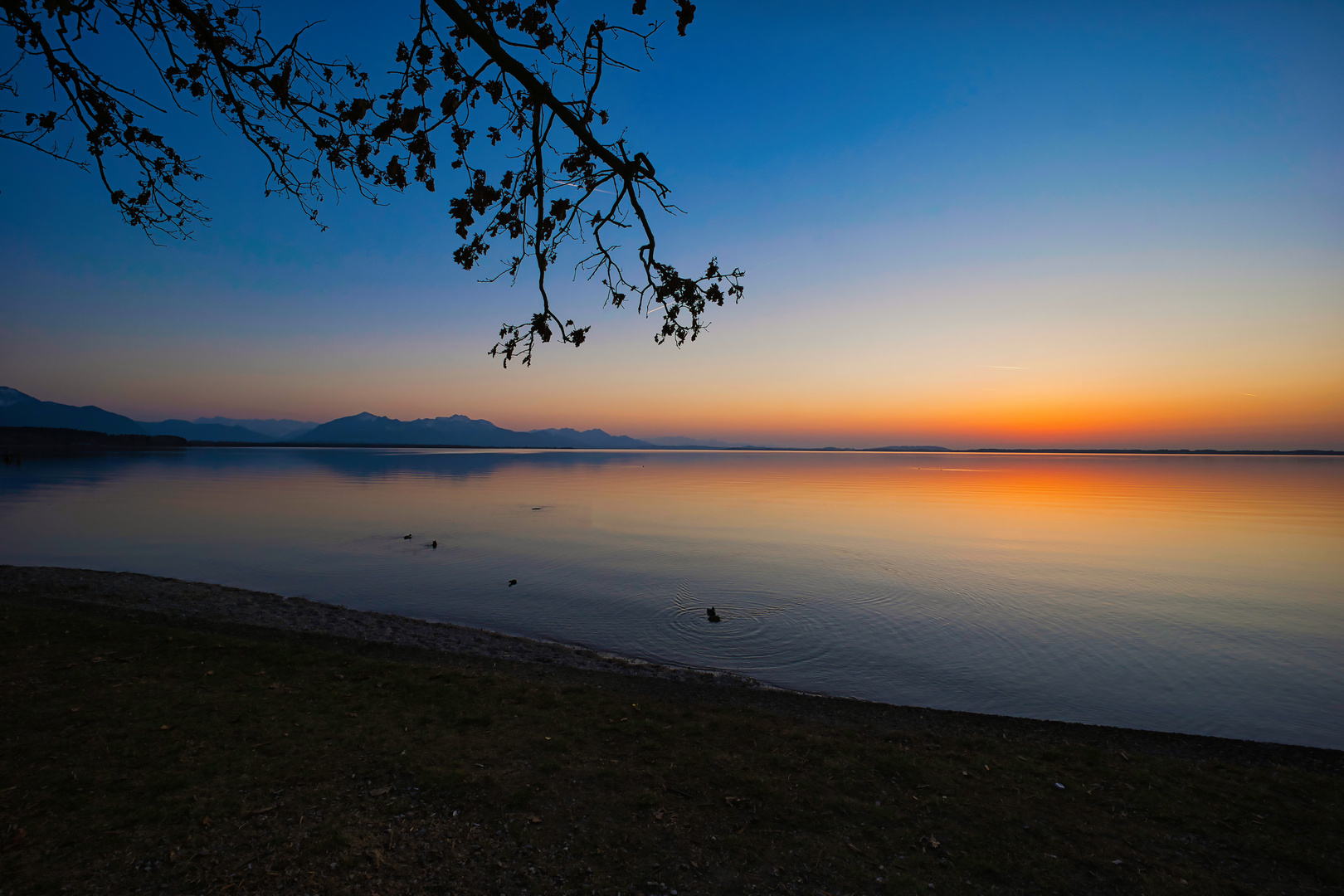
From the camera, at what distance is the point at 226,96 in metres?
5.27

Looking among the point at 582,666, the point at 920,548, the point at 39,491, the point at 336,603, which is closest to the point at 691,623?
the point at 582,666

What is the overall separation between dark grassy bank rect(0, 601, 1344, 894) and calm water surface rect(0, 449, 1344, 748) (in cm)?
420

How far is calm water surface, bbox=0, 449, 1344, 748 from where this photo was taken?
13.4 m

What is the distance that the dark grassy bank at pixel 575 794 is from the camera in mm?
5297

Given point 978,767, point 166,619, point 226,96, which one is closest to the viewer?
point 226,96

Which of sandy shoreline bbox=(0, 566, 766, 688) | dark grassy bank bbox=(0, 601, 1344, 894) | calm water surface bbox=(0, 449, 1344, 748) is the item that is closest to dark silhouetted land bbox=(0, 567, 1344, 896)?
dark grassy bank bbox=(0, 601, 1344, 894)

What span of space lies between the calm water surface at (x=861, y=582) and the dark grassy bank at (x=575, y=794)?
4.20m

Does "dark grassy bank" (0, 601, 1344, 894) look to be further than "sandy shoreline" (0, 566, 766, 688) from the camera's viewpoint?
No

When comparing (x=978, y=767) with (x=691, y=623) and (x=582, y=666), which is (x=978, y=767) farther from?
(x=691, y=623)

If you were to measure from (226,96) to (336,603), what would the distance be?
1682 cm

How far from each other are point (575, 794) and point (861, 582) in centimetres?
1857

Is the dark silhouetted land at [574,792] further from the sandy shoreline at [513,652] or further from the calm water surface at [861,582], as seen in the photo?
the calm water surface at [861,582]

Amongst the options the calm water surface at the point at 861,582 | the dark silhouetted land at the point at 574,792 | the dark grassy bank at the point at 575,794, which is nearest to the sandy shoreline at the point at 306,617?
the calm water surface at the point at 861,582

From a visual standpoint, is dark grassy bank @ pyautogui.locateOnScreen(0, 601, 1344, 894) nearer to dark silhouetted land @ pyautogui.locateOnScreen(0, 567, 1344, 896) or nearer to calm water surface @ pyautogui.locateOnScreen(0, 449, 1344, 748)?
dark silhouetted land @ pyautogui.locateOnScreen(0, 567, 1344, 896)
